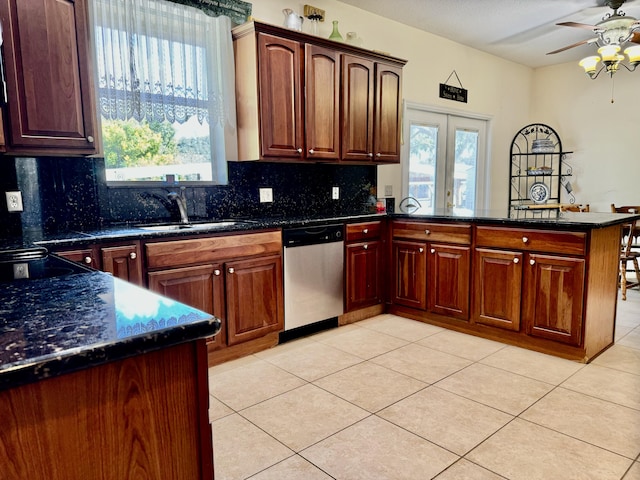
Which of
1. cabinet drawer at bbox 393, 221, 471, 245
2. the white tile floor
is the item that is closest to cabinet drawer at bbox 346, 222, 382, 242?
cabinet drawer at bbox 393, 221, 471, 245

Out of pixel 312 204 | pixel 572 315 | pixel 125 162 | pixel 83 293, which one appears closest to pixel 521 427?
pixel 572 315

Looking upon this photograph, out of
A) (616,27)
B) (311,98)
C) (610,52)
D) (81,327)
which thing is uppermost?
(616,27)

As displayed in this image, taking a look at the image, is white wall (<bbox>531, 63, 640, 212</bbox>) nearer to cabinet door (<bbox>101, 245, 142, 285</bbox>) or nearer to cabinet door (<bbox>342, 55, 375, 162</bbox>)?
cabinet door (<bbox>342, 55, 375, 162</bbox>)

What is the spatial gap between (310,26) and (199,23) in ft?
3.56

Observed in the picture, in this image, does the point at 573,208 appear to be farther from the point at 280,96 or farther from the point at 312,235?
the point at 280,96

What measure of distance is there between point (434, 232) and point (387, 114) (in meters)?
1.19

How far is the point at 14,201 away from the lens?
2.50 meters

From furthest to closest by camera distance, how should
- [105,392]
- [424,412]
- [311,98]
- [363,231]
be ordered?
[363,231], [311,98], [424,412], [105,392]

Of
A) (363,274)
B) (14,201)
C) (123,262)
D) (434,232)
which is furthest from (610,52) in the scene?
(14,201)

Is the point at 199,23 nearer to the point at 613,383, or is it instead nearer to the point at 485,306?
the point at 485,306

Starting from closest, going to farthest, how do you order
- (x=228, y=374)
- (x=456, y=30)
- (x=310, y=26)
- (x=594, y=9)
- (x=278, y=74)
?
(x=228, y=374), (x=278, y=74), (x=310, y=26), (x=594, y=9), (x=456, y=30)

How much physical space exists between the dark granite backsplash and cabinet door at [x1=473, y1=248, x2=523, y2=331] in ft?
4.38

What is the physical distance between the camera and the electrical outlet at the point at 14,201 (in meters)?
2.48

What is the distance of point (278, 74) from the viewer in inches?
125
